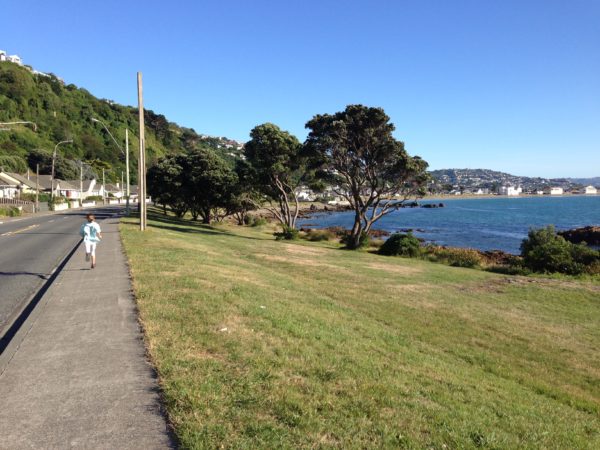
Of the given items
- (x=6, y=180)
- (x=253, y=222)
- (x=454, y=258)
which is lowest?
(x=454, y=258)

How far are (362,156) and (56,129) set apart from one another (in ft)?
384

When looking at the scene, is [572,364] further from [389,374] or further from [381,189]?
[381,189]

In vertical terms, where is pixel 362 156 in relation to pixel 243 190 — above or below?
above

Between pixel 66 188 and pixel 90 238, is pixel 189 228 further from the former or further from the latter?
pixel 66 188

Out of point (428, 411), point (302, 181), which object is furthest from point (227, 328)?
point (302, 181)

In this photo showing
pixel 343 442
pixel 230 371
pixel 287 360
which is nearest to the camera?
pixel 343 442

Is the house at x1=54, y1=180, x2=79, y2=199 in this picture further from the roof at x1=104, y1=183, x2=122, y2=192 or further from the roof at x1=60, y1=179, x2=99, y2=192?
the roof at x1=104, y1=183, x2=122, y2=192

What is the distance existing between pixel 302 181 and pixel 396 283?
26.9 meters

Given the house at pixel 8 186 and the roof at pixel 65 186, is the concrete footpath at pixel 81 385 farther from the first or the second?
the roof at pixel 65 186

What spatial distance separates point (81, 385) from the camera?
521 centimetres

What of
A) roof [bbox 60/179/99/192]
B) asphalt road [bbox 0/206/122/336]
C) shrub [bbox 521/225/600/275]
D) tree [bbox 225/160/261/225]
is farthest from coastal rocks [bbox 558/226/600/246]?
roof [bbox 60/179/99/192]

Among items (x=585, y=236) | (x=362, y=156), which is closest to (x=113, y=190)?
(x=362, y=156)

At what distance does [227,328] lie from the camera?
7523mm

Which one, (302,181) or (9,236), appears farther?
(302,181)
